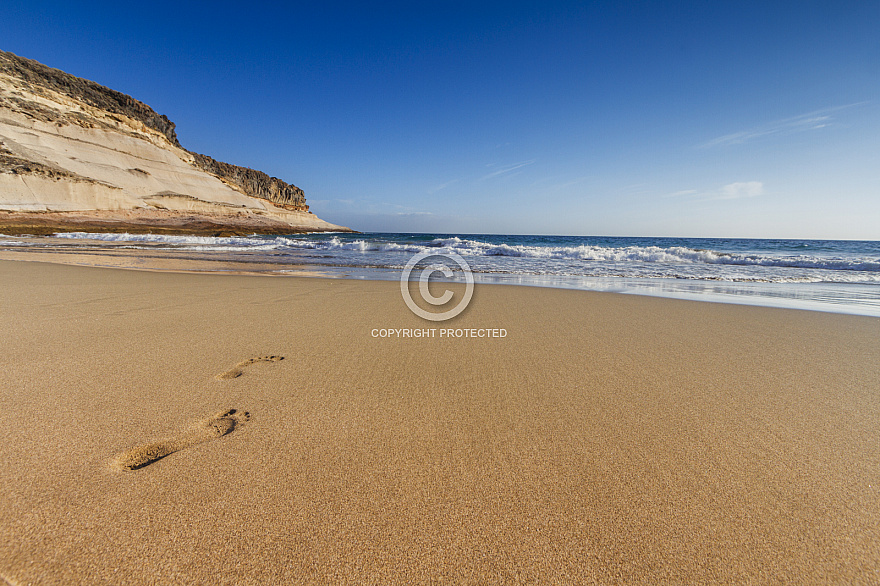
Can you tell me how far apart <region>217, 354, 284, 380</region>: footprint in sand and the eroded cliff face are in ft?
118

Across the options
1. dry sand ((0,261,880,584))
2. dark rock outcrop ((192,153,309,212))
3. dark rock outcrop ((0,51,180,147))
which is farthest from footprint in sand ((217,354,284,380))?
dark rock outcrop ((192,153,309,212))

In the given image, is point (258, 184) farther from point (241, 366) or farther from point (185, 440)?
point (185, 440)

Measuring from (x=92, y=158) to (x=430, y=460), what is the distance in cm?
4570

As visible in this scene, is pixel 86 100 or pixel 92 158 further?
pixel 86 100

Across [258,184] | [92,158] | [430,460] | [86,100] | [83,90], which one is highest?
[83,90]

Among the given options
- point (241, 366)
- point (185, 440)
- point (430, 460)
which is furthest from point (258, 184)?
point (430, 460)

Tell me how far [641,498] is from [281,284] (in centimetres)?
543

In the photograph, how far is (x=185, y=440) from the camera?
1.36m

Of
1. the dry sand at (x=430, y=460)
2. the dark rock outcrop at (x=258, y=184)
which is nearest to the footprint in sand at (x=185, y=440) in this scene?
the dry sand at (x=430, y=460)

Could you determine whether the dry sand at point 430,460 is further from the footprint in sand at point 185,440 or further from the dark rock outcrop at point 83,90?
the dark rock outcrop at point 83,90

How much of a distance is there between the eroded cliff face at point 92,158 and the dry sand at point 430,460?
36.2 m

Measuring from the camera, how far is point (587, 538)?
96 cm

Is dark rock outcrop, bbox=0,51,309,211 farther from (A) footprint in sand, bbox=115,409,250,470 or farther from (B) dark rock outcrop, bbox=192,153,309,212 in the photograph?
(A) footprint in sand, bbox=115,409,250,470

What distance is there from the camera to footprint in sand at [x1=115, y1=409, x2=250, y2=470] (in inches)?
48.5
